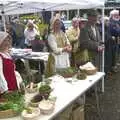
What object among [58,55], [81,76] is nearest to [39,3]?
[58,55]

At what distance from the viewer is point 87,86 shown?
189 inches

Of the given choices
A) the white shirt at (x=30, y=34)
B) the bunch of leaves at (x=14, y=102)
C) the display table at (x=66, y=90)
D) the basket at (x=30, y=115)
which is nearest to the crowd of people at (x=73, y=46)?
the bunch of leaves at (x=14, y=102)

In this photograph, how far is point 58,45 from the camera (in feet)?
20.4

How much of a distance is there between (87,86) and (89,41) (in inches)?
91.7

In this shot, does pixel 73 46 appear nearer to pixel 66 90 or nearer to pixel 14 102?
pixel 66 90

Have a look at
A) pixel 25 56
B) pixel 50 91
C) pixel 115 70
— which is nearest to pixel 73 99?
pixel 50 91

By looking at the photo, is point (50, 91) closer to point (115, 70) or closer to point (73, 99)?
point (73, 99)

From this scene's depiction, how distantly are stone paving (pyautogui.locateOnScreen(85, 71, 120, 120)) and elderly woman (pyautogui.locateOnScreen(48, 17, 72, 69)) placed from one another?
891 mm

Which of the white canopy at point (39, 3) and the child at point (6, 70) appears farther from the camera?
the white canopy at point (39, 3)

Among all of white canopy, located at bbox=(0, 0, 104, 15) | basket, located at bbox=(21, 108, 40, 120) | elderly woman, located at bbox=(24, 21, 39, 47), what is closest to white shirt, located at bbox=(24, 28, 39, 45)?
elderly woman, located at bbox=(24, 21, 39, 47)

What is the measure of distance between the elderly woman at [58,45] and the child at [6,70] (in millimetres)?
1824

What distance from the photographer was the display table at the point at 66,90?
3928 mm

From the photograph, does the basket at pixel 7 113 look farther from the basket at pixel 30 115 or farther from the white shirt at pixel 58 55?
the white shirt at pixel 58 55

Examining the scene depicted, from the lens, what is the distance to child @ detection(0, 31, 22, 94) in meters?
4.07
